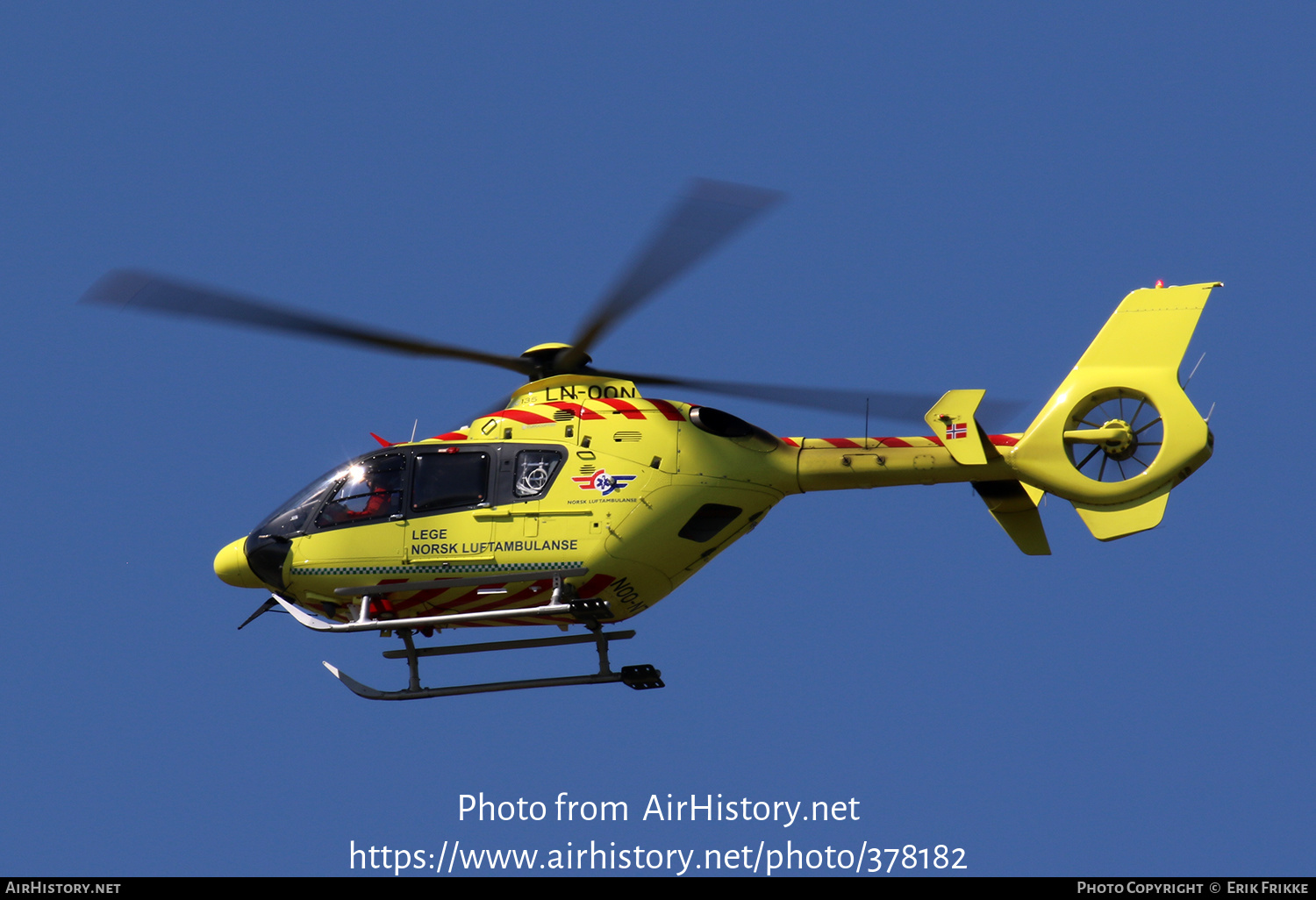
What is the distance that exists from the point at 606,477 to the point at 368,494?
2.35 metres

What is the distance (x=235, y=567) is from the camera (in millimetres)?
12961

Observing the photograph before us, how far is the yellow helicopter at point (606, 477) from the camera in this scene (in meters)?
11.5

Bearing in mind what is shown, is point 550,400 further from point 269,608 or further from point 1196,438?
point 1196,438

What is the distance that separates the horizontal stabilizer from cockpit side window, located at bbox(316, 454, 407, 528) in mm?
5523

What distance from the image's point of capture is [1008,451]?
11859 millimetres

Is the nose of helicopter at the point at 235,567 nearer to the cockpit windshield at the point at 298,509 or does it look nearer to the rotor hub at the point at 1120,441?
the cockpit windshield at the point at 298,509

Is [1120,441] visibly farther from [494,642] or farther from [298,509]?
[298,509]

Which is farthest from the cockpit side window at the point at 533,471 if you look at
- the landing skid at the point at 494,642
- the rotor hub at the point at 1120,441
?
the rotor hub at the point at 1120,441

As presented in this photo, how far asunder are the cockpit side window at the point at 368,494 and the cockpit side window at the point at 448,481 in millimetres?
186

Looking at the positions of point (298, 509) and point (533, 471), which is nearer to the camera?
point (533, 471)

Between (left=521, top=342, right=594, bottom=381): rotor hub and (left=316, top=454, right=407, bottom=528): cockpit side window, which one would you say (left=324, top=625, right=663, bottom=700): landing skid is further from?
(left=521, top=342, right=594, bottom=381): rotor hub

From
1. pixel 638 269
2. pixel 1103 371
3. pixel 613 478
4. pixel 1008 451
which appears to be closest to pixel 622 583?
Answer: pixel 613 478

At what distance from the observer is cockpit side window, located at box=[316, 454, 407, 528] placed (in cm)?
1236

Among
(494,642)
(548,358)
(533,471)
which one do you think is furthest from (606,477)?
(494,642)
